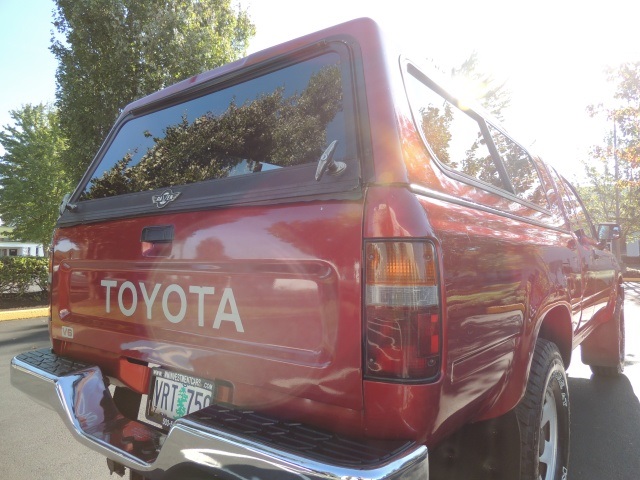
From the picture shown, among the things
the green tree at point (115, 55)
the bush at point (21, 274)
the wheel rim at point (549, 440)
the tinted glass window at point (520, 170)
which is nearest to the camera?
the wheel rim at point (549, 440)

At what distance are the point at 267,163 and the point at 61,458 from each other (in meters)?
2.56

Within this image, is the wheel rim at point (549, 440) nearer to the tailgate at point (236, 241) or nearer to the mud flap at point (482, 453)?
the mud flap at point (482, 453)

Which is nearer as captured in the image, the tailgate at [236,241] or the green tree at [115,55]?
the tailgate at [236,241]

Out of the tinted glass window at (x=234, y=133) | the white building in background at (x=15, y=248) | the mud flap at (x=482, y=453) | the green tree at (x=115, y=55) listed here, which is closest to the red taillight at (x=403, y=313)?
the tinted glass window at (x=234, y=133)

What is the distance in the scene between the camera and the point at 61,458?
3.06 meters

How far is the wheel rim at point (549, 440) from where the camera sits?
7.43 ft

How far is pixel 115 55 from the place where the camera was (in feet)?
37.5

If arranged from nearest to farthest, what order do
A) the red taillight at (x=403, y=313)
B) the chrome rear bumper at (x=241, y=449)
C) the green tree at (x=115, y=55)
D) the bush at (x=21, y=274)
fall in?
the chrome rear bumper at (x=241, y=449)
the red taillight at (x=403, y=313)
the bush at (x=21, y=274)
the green tree at (x=115, y=55)

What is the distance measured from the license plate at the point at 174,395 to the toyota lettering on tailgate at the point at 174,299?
24 centimetres

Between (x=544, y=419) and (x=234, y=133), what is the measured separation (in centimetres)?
200

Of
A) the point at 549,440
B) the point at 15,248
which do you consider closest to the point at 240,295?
the point at 549,440

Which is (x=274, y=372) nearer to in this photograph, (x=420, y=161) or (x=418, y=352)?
(x=418, y=352)

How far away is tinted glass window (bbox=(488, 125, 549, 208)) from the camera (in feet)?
8.58

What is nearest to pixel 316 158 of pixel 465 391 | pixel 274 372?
pixel 274 372
